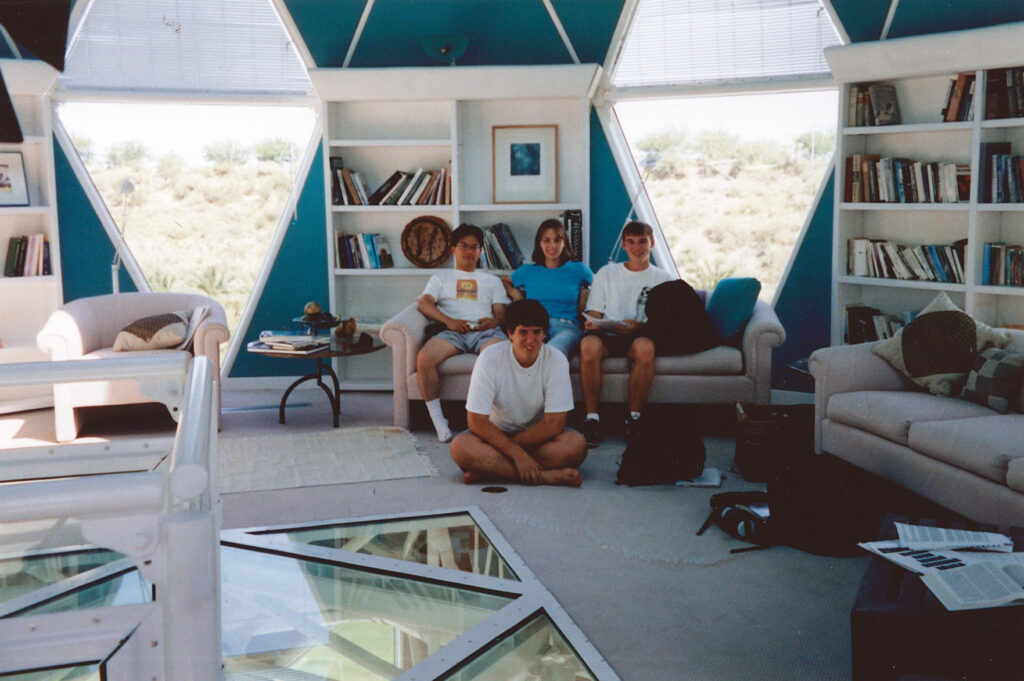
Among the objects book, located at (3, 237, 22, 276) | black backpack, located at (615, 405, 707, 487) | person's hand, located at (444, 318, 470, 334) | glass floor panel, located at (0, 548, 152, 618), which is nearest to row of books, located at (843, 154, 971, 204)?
black backpack, located at (615, 405, 707, 487)

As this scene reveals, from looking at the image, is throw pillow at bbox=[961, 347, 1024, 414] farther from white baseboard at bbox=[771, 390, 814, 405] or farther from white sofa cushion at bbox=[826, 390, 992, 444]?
white baseboard at bbox=[771, 390, 814, 405]

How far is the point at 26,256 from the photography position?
6.25m

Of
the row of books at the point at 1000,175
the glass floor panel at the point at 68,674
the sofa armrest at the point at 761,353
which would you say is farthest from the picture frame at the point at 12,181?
the row of books at the point at 1000,175

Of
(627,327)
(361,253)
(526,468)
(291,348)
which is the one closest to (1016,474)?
(526,468)

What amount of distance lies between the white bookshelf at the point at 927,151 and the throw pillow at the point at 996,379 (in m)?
1.15

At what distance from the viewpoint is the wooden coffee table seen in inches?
84.0

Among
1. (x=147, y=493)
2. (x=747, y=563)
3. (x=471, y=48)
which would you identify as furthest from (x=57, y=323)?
(x=147, y=493)

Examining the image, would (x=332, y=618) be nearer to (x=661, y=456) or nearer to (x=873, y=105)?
(x=661, y=456)

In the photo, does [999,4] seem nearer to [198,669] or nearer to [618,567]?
[618,567]

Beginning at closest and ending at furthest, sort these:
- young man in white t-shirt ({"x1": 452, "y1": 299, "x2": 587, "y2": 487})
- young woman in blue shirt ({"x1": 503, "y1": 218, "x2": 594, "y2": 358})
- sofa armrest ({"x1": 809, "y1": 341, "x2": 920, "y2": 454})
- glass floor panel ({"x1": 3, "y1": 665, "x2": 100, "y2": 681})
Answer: glass floor panel ({"x1": 3, "y1": 665, "x2": 100, "y2": 681})
young man in white t-shirt ({"x1": 452, "y1": 299, "x2": 587, "y2": 487})
sofa armrest ({"x1": 809, "y1": 341, "x2": 920, "y2": 454})
young woman in blue shirt ({"x1": 503, "y1": 218, "x2": 594, "y2": 358})

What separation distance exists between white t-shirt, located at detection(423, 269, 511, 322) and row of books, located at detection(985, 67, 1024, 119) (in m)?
2.77

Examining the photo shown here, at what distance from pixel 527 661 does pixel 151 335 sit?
366 cm

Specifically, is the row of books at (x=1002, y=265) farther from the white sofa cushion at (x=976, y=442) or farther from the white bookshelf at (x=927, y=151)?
the white sofa cushion at (x=976, y=442)

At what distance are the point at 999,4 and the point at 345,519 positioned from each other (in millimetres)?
4293
